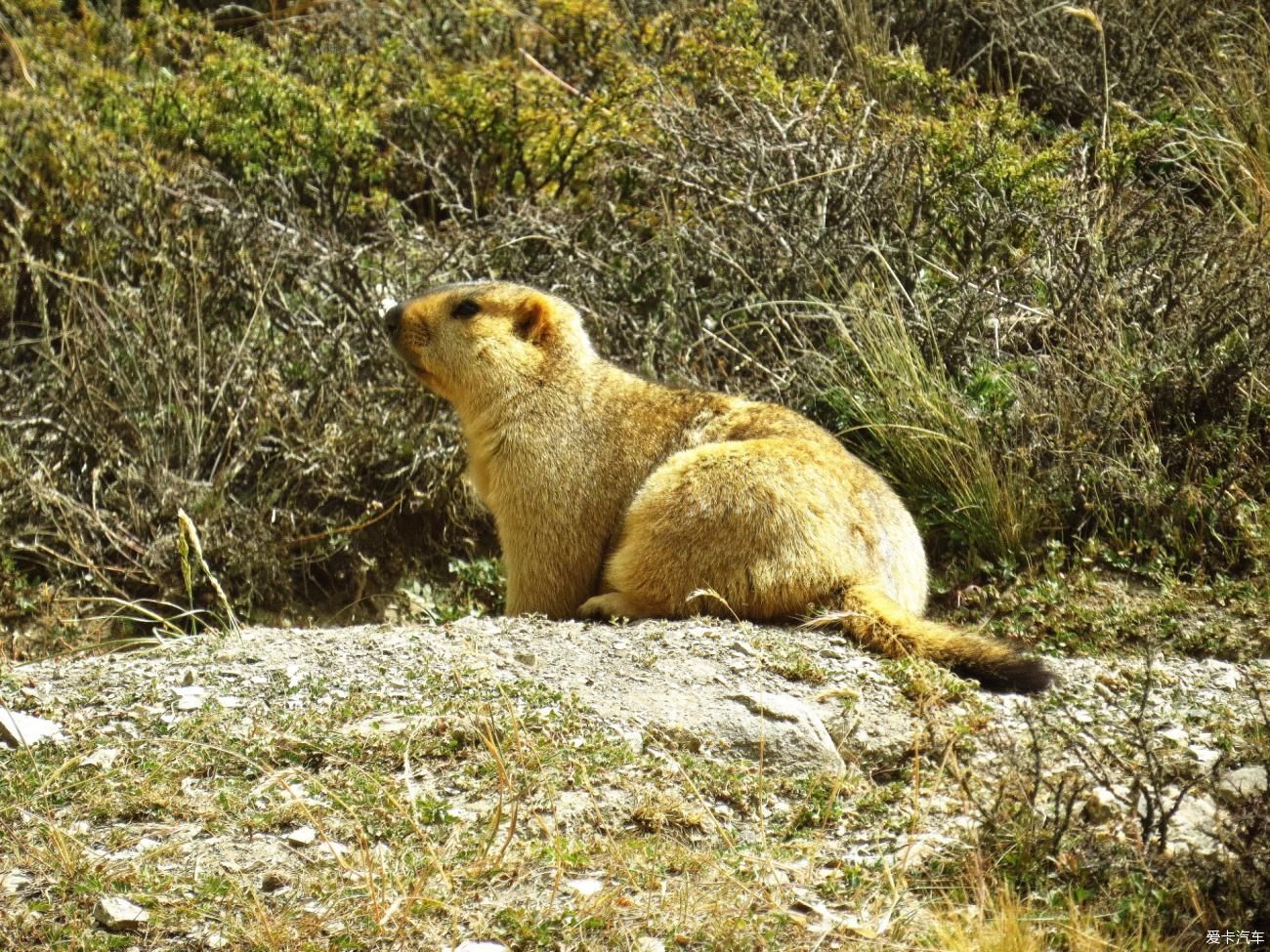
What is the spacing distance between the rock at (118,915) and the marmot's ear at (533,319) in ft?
12.0

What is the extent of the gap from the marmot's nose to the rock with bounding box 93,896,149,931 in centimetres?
359

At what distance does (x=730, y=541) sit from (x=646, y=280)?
11.1ft

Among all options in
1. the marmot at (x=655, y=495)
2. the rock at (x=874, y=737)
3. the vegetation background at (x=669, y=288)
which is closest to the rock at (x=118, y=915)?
the rock at (x=874, y=737)

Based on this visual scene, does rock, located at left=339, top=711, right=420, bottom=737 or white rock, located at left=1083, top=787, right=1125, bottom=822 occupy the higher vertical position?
white rock, located at left=1083, top=787, right=1125, bottom=822

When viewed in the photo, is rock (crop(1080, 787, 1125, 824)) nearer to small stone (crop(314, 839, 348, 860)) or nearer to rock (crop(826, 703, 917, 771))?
rock (crop(826, 703, 917, 771))

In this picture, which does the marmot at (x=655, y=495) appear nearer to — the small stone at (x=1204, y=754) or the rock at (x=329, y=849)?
the small stone at (x=1204, y=754)

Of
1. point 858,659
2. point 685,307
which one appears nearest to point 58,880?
point 858,659

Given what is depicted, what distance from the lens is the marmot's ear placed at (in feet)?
23.7

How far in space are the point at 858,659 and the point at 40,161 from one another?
6628mm

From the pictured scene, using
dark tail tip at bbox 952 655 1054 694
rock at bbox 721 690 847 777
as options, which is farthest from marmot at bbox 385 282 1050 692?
rock at bbox 721 690 847 777

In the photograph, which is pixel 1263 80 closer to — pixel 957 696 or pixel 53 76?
pixel 957 696

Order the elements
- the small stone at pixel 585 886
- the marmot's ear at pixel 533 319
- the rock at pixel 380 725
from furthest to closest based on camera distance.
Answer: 1. the marmot's ear at pixel 533 319
2. the rock at pixel 380 725
3. the small stone at pixel 585 886

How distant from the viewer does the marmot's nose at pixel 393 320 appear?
7.23m

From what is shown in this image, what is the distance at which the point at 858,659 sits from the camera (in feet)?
19.1
